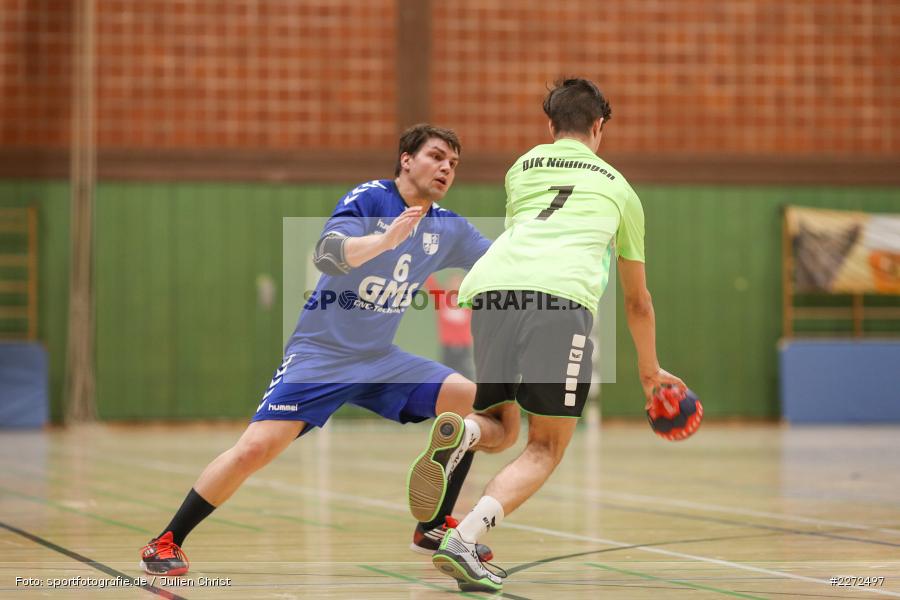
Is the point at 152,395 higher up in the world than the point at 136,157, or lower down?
lower down

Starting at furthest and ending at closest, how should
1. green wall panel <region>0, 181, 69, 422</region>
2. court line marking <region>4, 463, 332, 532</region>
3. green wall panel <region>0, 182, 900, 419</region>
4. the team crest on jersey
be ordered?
green wall panel <region>0, 182, 900, 419</region> → green wall panel <region>0, 181, 69, 422</region> → court line marking <region>4, 463, 332, 532</region> → the team crest on jersey

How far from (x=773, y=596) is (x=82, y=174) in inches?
553

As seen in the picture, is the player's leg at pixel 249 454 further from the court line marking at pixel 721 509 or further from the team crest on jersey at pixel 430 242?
the court line marking at pixel 721 509

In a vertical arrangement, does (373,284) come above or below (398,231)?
below

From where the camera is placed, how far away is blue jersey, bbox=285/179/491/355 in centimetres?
541

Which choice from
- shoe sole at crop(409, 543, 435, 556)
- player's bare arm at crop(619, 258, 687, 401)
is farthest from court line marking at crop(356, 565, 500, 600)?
player's bare arm at crop(619, 258, 687, 401)

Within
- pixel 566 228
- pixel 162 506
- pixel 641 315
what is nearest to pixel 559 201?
pixel 566 228

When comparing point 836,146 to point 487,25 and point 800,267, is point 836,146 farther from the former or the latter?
point 487,25

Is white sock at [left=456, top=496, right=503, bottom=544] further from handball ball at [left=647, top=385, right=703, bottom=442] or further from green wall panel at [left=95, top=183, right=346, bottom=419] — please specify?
green wall panel at [left=95, top=183, right=346, bottom=419]

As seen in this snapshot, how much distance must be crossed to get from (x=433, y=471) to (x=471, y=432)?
8.2 inches

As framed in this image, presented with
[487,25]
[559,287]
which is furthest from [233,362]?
[559,287]

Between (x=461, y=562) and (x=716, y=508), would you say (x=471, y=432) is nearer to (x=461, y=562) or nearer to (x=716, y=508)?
(x=461, y=562)

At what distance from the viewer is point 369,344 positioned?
18.0 ft

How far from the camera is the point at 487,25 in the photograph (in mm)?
17453
